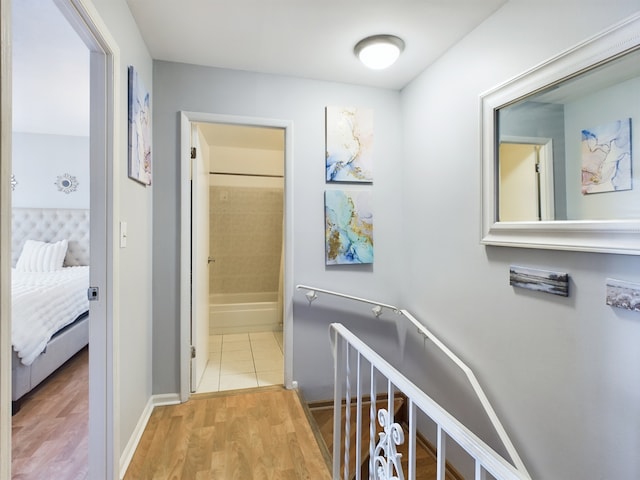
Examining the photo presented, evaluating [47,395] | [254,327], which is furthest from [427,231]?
[47,395]

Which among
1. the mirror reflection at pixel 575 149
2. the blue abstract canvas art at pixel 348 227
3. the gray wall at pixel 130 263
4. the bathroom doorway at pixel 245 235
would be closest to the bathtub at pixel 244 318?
the bathroom doorway at pixel 245 235

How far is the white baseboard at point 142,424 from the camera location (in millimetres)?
1592

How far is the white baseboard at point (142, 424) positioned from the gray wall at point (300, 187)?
0.05m

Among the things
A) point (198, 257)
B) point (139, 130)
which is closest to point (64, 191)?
point (198, 257)

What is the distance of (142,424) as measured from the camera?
1.90 meters

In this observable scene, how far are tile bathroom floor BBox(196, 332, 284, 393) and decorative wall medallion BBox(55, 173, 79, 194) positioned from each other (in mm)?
2628

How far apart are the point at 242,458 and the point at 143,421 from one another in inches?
27.5

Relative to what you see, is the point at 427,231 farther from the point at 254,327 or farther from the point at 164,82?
the point at 254,327

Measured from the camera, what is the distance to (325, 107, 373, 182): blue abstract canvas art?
2416 mm

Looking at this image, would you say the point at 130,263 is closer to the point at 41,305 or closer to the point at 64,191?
the point at 41,305

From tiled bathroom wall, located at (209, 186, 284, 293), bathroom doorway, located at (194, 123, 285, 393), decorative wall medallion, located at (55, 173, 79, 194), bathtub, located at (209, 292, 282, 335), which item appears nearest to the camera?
bathtub, located at (209, 292, 282, 335)

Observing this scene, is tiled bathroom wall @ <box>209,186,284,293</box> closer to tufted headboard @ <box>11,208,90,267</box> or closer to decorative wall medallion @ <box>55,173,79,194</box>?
tufted headboard @ <box>11,208,90,267</box>

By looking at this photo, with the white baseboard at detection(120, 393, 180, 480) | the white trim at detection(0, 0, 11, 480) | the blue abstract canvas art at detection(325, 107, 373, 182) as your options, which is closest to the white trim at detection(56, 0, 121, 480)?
the white baseboard at detection(120, 393, 180, 480)

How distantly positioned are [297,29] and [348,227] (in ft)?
4.33
